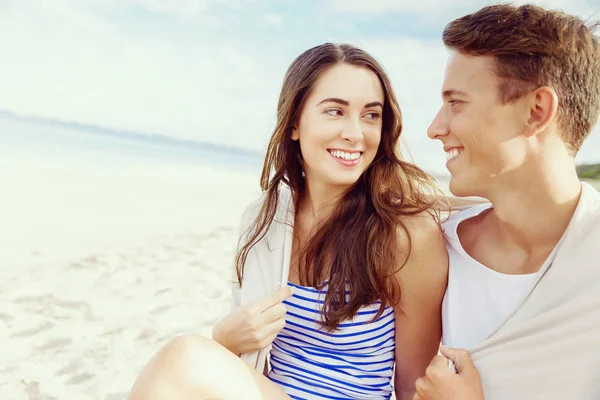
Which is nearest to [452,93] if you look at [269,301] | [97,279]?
[269,301]

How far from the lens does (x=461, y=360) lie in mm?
2078

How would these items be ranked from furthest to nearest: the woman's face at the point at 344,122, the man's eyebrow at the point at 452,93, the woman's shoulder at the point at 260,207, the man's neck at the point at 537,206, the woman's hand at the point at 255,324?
the woman's shoulder at the point at 260,207 → the woman's face at the point at 344,122 → the woman's hand at the point at 255,324 → the man's eyebrow at the point at 452,93 → the man's neck at the point at 537,206

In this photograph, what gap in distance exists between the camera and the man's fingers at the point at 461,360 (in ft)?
6.75

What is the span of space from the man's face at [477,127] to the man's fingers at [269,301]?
2.65 ft

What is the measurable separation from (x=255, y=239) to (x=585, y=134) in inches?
58.9

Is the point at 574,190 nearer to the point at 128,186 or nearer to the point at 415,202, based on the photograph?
the point at 415,202

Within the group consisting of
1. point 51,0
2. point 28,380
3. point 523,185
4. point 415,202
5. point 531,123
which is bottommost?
point 28,380

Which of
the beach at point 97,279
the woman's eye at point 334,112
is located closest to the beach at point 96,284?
the beach at point 97,279

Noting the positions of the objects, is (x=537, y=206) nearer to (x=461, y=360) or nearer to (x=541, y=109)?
(x=541, y=109)

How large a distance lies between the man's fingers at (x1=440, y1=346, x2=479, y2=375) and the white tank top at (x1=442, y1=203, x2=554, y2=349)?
0.09 meters

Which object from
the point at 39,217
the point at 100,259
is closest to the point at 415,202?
the point at 100,259

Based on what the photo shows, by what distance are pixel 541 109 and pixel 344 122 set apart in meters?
0.87

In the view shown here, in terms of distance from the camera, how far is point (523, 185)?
2166mm

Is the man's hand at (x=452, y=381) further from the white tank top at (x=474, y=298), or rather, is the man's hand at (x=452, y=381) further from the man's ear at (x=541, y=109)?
the man's ear at (x=541, y=109)
